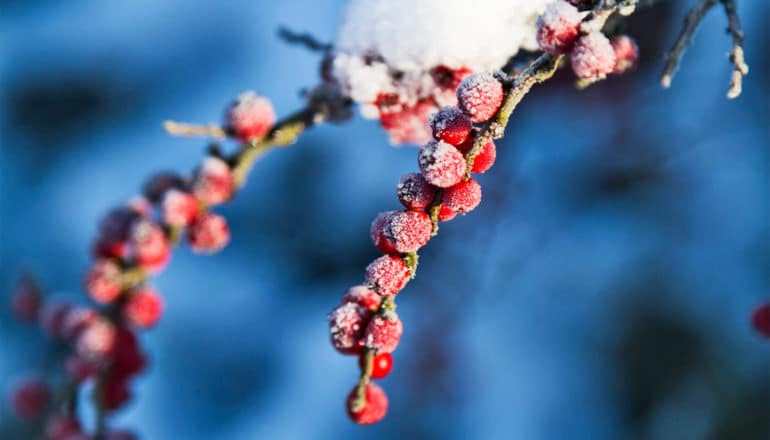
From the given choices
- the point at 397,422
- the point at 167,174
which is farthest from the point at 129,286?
the point at 397,422

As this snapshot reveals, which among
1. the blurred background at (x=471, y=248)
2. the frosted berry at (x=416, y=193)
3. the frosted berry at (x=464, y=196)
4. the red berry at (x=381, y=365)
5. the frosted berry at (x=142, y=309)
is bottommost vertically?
the red berry at (x=381, y=365)

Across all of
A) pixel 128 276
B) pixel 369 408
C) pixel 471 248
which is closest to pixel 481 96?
pixel 369 408

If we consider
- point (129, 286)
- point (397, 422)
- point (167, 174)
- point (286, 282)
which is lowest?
point (129, 286)

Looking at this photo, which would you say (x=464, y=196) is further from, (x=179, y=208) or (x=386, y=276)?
(x=179, y=208)

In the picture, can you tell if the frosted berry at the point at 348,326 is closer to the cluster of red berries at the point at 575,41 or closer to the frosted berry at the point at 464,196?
the frosted berry at the point at 464,196

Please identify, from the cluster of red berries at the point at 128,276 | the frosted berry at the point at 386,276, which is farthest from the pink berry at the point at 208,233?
the frosted berry at the point at 386,276

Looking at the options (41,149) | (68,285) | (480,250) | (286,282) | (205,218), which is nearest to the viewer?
(205,218)

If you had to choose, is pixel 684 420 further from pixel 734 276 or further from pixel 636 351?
pixel 734 276

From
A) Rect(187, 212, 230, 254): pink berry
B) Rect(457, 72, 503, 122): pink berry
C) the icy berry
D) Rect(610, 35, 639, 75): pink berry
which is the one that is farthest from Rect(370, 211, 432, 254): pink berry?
the icy berry
